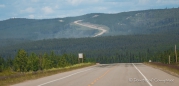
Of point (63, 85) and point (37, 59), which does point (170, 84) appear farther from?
point (37, 59)

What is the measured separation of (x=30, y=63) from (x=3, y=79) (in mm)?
83313

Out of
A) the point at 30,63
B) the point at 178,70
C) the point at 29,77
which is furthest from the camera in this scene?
the point at 30,63

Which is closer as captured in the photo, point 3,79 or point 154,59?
point 3,79

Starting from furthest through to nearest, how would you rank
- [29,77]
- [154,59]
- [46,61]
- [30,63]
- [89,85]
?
1. [154,59]
2. [46,61]
3. [30,63]
4. [29,77]
5. [89,85]

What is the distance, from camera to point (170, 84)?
1108 inches

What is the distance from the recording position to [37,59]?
121625mm

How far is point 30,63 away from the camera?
379 ft

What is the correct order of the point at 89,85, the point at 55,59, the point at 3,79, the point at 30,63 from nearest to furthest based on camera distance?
the point at 89,85
the point at 3,79
the point at 30,63
the point at 55,59

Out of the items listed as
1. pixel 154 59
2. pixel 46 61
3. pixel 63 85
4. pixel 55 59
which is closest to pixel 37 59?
pixel 46 61

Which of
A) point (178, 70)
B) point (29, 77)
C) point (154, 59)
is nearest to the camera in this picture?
point (29, 77)

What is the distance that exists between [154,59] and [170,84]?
161 meters

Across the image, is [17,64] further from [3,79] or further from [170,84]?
[170,84]

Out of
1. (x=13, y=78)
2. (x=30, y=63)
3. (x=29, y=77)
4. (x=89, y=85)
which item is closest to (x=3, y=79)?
(x=13, y=78)

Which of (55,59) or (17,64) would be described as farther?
(55,59)
